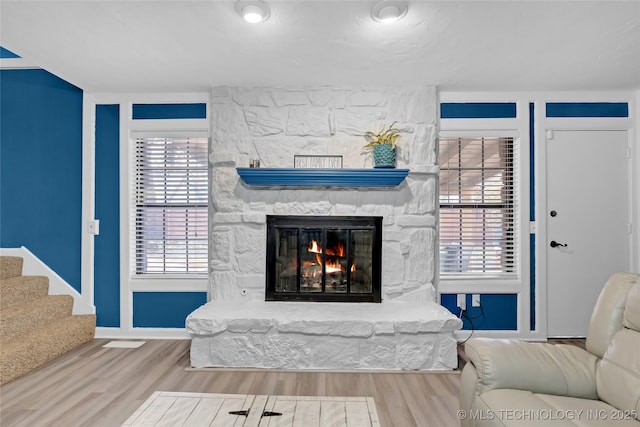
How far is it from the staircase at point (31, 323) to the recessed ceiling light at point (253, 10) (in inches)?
107

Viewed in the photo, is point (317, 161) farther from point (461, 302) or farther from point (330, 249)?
point (461, 302)

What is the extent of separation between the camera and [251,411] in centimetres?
209

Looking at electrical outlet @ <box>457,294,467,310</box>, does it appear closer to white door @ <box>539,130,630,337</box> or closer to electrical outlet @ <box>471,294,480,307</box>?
electrical outlet @ <box>471,294,480,307</box>

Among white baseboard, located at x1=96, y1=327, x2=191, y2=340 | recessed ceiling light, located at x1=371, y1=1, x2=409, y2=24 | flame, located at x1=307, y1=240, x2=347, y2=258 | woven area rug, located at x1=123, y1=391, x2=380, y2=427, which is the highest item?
recessed ceiling light, located at x1=371, y1=1, x2=409, y2=24

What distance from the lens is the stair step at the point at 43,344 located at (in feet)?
8.16

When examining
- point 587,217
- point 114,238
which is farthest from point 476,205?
point 114,238

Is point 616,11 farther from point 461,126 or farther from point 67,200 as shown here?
point 67,200

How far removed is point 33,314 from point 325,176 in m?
2.62

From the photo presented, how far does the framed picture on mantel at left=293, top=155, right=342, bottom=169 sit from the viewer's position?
10.4 ft

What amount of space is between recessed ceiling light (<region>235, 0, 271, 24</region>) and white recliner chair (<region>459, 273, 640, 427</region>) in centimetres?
201

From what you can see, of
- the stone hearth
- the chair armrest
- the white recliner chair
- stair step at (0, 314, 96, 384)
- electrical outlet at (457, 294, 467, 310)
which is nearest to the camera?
the white recliner chair

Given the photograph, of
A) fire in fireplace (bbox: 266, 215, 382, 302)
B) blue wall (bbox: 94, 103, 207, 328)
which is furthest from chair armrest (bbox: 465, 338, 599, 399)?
blue wall (bbox: 94, 103, 207, 328)

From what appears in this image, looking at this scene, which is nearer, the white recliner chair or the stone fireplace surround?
the white recliner chair

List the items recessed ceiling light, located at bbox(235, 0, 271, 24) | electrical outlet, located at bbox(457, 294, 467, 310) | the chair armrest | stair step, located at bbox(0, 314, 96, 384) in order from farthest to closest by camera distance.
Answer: electrical outlet, located at bbox(457, 294, 467, 310)
stair step, located at bbox(0, 314, 96, 384)
recessed ceiling light, located at bbox(235, 0, 271, 24)
the chair armrest
